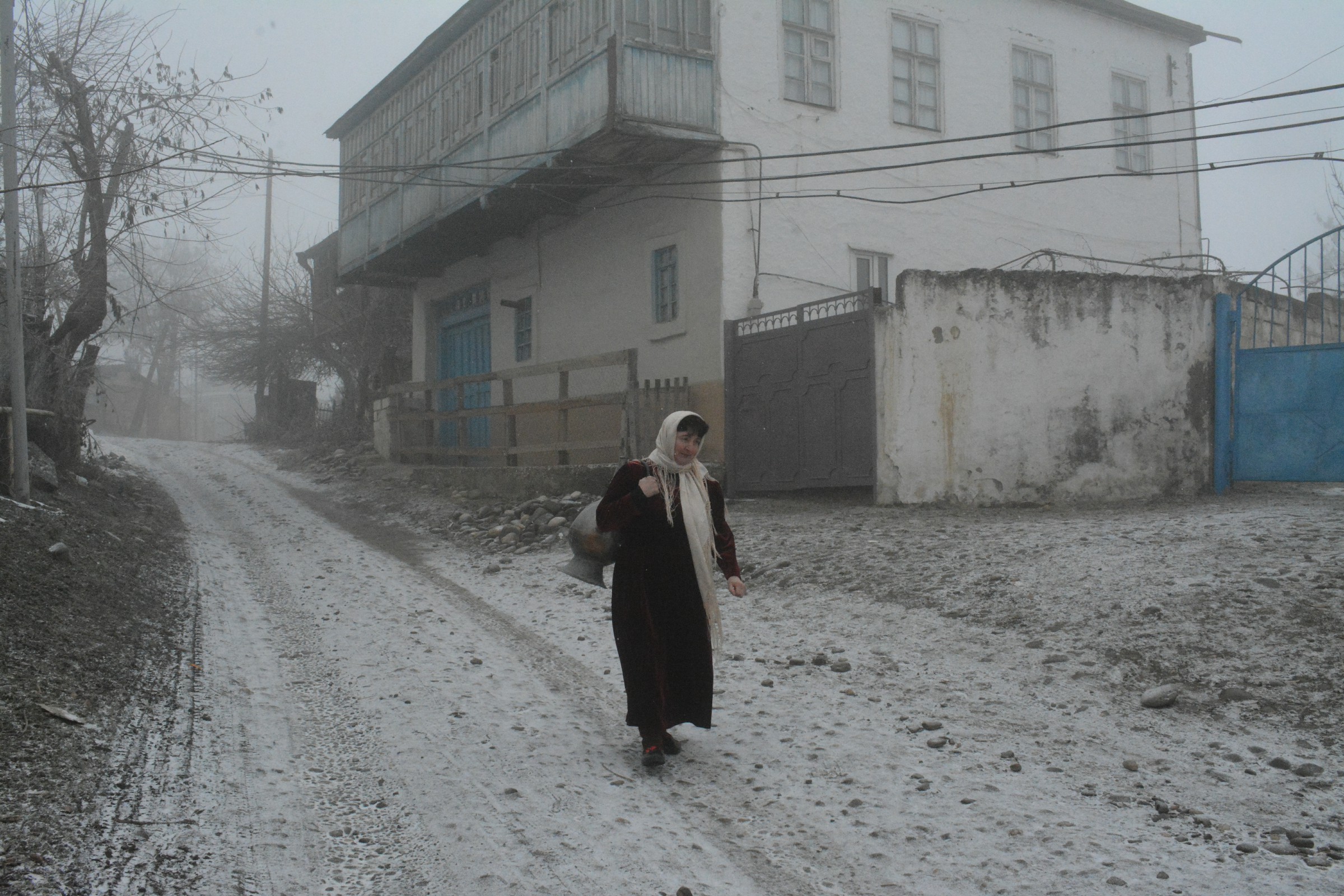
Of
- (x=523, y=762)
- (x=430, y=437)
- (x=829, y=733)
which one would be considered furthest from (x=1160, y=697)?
(x=430, y=437)

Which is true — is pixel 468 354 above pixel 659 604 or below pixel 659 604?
above

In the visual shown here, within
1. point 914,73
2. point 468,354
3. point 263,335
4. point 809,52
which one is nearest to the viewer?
point 809,52

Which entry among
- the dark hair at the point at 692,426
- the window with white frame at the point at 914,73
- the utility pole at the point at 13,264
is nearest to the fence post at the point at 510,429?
the utility pole at the point at 13,264

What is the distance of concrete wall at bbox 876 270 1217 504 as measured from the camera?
1011 centimetres

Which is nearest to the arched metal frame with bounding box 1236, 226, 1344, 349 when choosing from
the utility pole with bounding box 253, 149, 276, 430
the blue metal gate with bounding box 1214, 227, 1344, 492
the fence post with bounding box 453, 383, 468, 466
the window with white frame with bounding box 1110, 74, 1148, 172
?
the blue metal gate with bounding box 1214, 227, 1344, 492

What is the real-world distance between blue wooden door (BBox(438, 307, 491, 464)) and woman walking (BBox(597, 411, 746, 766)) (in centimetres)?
1464

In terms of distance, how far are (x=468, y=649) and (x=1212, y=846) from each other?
4.32m

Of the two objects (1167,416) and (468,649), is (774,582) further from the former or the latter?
(1167,416)

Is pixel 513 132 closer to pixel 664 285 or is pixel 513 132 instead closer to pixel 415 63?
pixel 664 285

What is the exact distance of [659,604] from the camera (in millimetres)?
4500

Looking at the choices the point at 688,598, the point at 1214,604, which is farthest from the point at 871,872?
the point at 1214,604

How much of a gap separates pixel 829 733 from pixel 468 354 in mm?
16677

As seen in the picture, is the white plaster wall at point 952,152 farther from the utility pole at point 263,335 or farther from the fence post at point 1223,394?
the utility pole at point 263,335

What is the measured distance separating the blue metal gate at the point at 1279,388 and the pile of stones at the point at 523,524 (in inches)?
263
